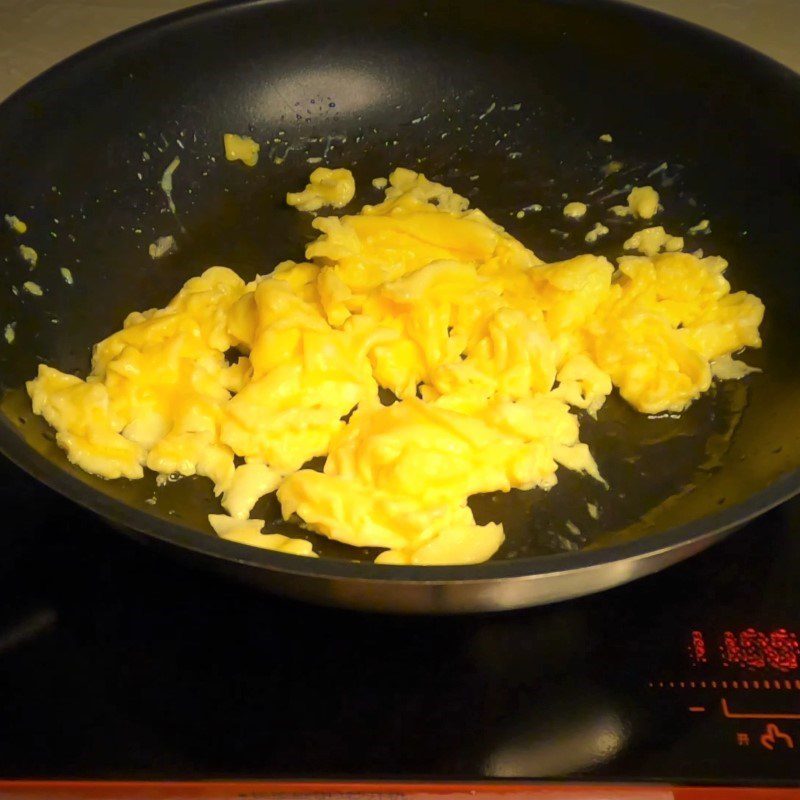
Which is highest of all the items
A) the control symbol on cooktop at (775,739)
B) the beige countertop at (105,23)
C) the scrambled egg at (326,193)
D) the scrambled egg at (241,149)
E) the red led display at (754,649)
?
the beige countertop at (105,23)

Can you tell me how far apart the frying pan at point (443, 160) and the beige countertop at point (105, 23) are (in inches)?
31.3

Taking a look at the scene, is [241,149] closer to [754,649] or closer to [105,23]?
[105,23]

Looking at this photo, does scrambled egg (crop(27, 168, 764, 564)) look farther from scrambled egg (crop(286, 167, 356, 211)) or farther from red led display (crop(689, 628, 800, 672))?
red led display (crop(689, 628, 800, 672))

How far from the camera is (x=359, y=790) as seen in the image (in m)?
1.29

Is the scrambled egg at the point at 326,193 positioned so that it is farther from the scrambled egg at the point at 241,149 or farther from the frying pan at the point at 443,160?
the scrambled egg at the point at 241,149

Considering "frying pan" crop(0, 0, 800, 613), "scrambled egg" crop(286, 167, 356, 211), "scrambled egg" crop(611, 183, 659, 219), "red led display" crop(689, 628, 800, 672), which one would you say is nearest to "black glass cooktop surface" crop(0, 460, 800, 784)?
"red led display" crop(689, 628, 800, 672)

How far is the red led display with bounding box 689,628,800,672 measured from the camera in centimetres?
142

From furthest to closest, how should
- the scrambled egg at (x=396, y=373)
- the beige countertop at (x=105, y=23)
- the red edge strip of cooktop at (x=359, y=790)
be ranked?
the beige countertop at (x=105, y=23)
the scrambled egg at (x=396, y=373)
the red edge strip of cooktop at (x=359, y=790)

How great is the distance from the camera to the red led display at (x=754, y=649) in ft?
4.66

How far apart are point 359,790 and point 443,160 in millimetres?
1657

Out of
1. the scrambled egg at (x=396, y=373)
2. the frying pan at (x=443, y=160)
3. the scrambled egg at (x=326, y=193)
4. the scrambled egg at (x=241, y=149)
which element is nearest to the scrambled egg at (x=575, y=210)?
the frying pan at (x=443, y=160)

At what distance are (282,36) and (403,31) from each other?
0.33 m

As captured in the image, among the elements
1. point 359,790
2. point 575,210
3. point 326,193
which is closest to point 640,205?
point 575,210

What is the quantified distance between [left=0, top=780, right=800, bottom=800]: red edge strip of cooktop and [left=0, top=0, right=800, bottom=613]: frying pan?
0.44 m
